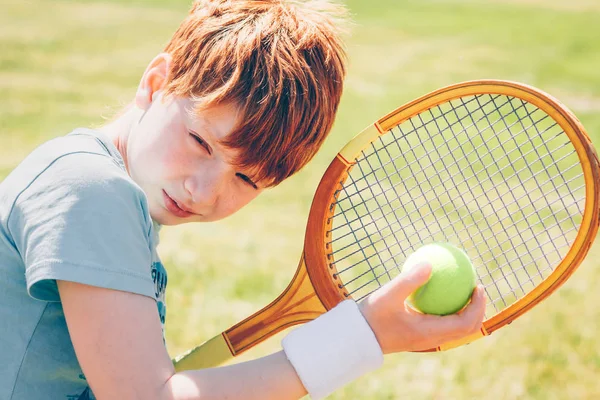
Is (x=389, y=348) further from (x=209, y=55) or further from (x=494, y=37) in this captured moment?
(x=494, y=37)

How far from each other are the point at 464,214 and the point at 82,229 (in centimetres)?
333

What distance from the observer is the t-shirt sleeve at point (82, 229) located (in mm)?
1335

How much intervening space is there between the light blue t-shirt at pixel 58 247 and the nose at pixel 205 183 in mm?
126

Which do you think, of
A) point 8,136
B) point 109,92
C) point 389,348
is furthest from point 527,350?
point 109,92

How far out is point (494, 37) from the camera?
10953 mm

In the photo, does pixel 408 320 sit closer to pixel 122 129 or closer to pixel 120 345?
pixel 120 345

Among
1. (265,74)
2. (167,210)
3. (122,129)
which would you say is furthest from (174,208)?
(265,74)

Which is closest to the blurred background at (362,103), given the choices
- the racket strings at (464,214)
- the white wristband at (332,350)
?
the racket strings at (464,214)

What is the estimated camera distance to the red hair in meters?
1.57


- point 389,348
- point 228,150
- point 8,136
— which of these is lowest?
point 389,348

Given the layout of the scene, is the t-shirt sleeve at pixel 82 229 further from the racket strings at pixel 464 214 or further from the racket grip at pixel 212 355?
the racket strings at pixel 464 214

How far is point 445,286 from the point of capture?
64.1 inches

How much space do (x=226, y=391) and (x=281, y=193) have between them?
3.45 meters

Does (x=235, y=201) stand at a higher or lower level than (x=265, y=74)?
lower
